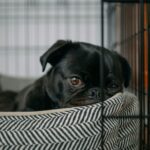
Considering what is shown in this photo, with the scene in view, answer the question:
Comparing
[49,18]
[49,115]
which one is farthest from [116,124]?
[49,18]

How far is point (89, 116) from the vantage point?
1239 mm

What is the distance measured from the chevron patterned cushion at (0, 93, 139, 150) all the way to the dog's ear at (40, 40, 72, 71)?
0.38 meters

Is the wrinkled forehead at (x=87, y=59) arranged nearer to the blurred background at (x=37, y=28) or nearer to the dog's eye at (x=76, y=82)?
the dog's eye at (x=76, y=82)

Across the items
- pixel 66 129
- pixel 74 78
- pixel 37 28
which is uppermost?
pixel 37 28

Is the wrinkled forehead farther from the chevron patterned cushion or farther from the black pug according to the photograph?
the chevron patterned cushion

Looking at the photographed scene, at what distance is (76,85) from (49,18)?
5.61 feet

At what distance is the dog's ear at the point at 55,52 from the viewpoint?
1.62 metres

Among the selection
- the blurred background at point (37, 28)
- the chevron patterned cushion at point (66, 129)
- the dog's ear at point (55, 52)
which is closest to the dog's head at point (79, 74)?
the dog's ear at point (55, 52)

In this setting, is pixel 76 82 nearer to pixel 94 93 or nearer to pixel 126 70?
pixel 94 93

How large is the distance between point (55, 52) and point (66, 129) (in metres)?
0.52

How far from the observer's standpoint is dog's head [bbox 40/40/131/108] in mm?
1538

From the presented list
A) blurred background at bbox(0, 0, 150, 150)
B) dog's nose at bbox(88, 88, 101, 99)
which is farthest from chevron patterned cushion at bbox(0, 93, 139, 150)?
blurred background at bbox(0, 0, 150, 150)

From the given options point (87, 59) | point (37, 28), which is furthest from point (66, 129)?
point (37, 28)

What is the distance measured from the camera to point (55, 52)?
166 cm
